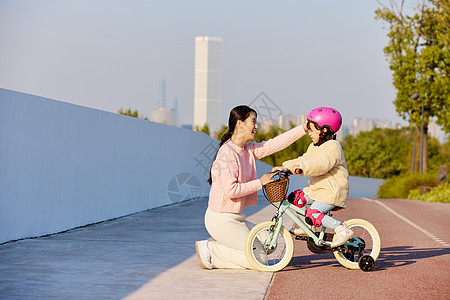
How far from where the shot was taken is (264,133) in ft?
202

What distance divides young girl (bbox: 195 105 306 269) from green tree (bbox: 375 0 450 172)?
31686mm

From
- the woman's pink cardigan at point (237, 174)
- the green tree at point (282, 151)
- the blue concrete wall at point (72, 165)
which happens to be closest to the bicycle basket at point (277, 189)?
the woman's pink cardigan at point (237, 174)

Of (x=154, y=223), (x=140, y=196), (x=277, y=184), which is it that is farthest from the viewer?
(x=140, y=196)

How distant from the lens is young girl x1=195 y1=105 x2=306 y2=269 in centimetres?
663

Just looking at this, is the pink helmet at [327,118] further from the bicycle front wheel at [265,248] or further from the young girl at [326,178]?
the bicycle front wheel at [265,248]

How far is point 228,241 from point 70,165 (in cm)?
447

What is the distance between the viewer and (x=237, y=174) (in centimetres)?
671

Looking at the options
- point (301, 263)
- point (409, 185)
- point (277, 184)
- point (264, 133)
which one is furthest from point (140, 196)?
point (264, 133)

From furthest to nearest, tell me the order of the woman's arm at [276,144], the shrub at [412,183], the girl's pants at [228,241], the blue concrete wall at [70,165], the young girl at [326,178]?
1. the shrub at [412,183]
2. the blue concrete wall at [70,165]
3. the woman's arm at [276,144]
4. the girl's pants at [228,241]
5. the young girl at [326,178]

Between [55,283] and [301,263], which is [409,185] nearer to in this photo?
[301,263]

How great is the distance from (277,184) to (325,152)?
2.03ft

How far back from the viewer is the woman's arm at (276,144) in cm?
706

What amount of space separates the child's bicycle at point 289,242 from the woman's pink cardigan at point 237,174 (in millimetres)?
301

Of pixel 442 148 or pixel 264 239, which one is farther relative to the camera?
pixel 442 148
